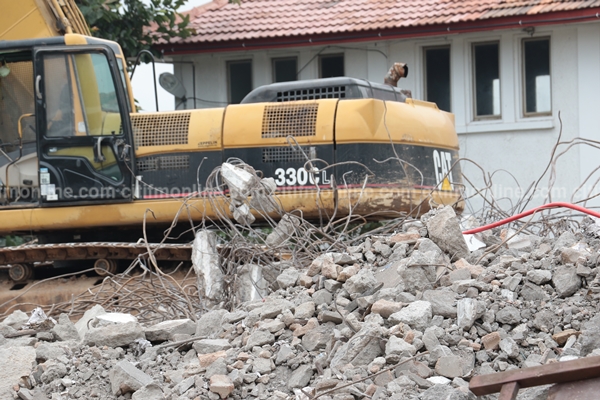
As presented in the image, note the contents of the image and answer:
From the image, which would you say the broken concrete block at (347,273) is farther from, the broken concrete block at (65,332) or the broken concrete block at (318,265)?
the broken concrete block at (65,332)

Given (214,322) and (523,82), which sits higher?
(523,82)

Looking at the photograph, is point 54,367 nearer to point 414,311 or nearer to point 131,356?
point 131,356

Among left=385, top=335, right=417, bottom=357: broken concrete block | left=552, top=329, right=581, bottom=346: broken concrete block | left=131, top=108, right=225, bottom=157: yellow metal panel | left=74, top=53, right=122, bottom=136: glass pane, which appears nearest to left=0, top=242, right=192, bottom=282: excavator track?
left=131, top=108, right=225, bottom=157: yellow metal panel

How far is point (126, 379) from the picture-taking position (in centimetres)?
433

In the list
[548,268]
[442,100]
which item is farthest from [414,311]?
[442,100]

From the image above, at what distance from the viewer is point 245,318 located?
16.5 ft

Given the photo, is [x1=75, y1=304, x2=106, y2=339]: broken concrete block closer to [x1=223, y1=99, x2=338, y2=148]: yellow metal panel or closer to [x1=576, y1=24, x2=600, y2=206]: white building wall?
[x1=223, y1=99, x2=338, y2=148]: yellow metal panel

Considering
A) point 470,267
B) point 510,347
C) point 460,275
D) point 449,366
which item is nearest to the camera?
point 449,366

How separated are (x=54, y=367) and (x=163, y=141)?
12.4 ft

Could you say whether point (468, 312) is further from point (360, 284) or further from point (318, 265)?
point (318, 265)

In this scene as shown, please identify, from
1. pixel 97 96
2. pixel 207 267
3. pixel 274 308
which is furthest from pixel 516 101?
pixel 274 308

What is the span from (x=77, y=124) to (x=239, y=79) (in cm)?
772

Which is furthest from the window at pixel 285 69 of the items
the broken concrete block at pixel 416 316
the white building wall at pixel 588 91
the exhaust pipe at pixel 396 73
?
the broken concrete block at pixel 416 316

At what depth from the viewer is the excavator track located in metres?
8.21
